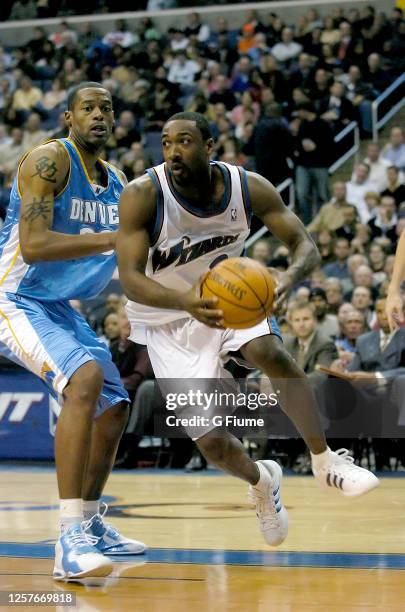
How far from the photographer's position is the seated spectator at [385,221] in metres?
11.2

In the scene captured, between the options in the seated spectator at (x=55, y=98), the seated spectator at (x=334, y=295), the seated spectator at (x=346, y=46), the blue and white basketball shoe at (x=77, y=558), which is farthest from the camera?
the seated spectator at (x=55, y=98)

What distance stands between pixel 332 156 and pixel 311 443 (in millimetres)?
8310

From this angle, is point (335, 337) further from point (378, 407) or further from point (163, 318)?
point (163, 318)

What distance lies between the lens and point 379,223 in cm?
1133

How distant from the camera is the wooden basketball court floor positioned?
386cm

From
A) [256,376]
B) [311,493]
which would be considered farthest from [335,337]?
[311,493]

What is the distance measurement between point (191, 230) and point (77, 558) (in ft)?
4.84

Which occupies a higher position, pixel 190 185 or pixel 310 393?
pixel 190 185

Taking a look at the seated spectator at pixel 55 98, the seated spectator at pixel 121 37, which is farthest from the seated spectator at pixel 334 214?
the seated spectator at pixel 121 37

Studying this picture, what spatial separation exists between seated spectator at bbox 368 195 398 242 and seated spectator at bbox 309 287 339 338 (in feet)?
6.68

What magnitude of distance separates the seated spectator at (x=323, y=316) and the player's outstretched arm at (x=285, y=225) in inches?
175

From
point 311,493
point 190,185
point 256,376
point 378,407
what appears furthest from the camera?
point 256,376

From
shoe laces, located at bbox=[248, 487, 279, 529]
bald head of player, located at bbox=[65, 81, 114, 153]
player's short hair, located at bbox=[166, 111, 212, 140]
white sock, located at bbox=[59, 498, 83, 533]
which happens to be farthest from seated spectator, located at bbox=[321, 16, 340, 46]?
white sock, located at bbox=[59, 498, 83, 533]

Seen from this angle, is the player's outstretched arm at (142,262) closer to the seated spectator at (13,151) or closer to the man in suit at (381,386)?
the man in suit at (381,386)
